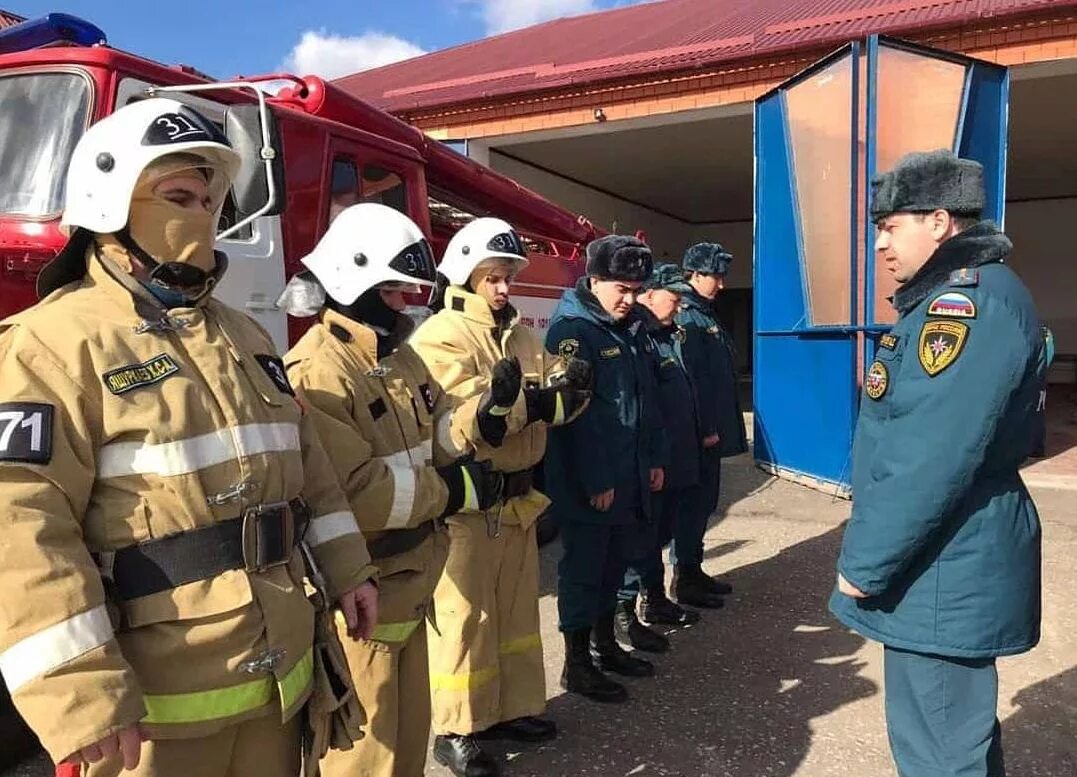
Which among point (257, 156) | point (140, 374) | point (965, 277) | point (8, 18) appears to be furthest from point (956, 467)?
point (8, 18)

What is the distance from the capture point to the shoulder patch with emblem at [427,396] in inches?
103

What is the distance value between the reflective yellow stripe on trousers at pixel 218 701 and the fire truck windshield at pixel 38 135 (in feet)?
→ 8.16

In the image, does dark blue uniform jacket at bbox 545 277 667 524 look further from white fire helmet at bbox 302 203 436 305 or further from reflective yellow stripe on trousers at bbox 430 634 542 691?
white fire helmet at bbox 302 203 436 305

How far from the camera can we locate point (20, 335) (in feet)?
4.95

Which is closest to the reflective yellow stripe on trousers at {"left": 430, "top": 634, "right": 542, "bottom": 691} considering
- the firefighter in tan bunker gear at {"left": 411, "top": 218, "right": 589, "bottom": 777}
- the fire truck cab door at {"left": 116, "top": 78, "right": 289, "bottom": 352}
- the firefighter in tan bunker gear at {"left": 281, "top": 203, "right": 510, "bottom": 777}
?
the firefighter in tan bunker gear at {"left": 411, "top": 218, "right": 589, "bottom": 777}

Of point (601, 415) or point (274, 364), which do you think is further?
point (601, 415)

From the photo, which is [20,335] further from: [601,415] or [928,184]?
[601,415]

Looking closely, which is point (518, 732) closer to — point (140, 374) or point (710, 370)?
point (140, 374)

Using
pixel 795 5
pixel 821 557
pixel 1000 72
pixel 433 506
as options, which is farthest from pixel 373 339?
pixel 795 5

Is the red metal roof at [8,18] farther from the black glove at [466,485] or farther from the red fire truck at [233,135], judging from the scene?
the black glove at [466,485]

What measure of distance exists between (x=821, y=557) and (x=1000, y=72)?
183 inches

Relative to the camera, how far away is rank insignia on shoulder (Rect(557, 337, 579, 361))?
3.79 meters

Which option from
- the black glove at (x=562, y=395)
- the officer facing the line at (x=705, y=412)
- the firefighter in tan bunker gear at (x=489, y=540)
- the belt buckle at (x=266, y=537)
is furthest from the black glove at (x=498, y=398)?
the officer facing the line at (x=705, y=412)

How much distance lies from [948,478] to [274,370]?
5.20 feet
